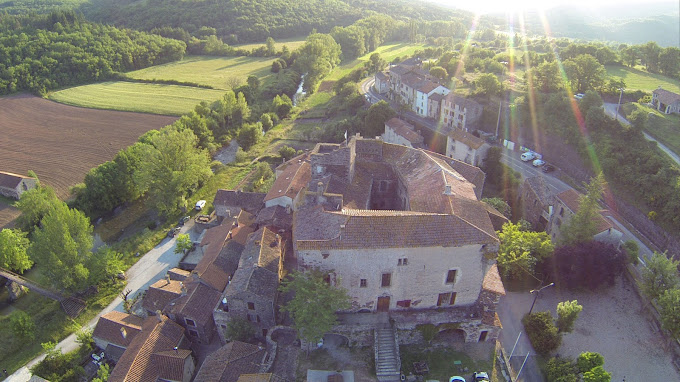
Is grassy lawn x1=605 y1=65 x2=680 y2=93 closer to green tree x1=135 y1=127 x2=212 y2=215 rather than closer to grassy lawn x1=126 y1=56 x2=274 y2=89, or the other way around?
green tree x1=135 y1=127 x2=212 y2=215

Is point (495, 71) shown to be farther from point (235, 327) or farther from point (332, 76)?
point (235, 327)

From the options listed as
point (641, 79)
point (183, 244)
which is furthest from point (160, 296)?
point (641, 79)

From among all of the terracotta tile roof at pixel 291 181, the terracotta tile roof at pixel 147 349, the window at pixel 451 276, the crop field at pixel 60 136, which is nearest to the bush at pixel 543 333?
the window at pixel 451 276

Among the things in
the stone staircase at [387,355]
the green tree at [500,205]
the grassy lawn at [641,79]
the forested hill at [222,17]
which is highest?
the forested hill at [222,17]

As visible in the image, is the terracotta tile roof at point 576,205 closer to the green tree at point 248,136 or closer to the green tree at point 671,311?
the green tree at point 671,311

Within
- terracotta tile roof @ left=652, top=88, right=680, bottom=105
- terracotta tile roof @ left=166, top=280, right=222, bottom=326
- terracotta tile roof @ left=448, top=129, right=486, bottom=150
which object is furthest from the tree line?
terracotta tile roof @ left=652, top=88, right=680, bottom=105

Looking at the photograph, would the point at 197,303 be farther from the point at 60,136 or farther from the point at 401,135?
the point at 60,136

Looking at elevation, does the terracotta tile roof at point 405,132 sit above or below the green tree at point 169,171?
above
